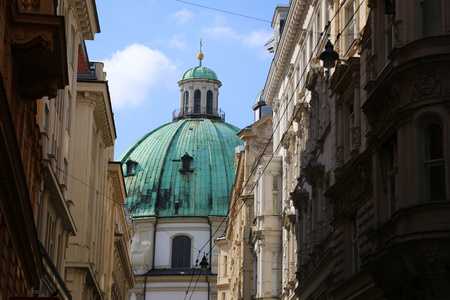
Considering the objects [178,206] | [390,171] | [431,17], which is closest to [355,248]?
[390,171]

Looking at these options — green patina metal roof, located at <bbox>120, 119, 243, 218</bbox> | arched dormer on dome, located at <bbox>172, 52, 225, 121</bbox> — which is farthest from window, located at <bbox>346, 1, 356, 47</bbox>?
arched dormer on dome, located at <bbox>172, 52, 225, 121</bbox>

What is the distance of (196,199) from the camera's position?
410 ft

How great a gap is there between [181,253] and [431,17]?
331ft

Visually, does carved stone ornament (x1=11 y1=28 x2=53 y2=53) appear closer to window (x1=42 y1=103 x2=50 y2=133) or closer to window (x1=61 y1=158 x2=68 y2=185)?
window (x1=42 y1=103 x2=50 y2=133)

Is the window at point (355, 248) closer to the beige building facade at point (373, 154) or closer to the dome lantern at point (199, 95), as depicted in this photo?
the beige building facade at point (373, 154)

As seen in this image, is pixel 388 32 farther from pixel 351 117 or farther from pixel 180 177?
pixel 180 177

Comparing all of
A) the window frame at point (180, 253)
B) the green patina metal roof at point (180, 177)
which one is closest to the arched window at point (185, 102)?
the green patina metal roof at point (180, 177)

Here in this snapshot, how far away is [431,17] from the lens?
78.5 ft

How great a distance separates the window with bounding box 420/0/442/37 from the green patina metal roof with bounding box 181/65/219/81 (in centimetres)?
12098

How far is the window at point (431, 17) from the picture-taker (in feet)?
77.7

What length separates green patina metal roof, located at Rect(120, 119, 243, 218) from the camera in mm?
124250

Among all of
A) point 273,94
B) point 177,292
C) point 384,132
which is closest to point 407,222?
point 384,132

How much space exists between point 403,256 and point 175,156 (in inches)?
4122

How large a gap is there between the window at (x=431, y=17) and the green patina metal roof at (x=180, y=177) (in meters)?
99.9
